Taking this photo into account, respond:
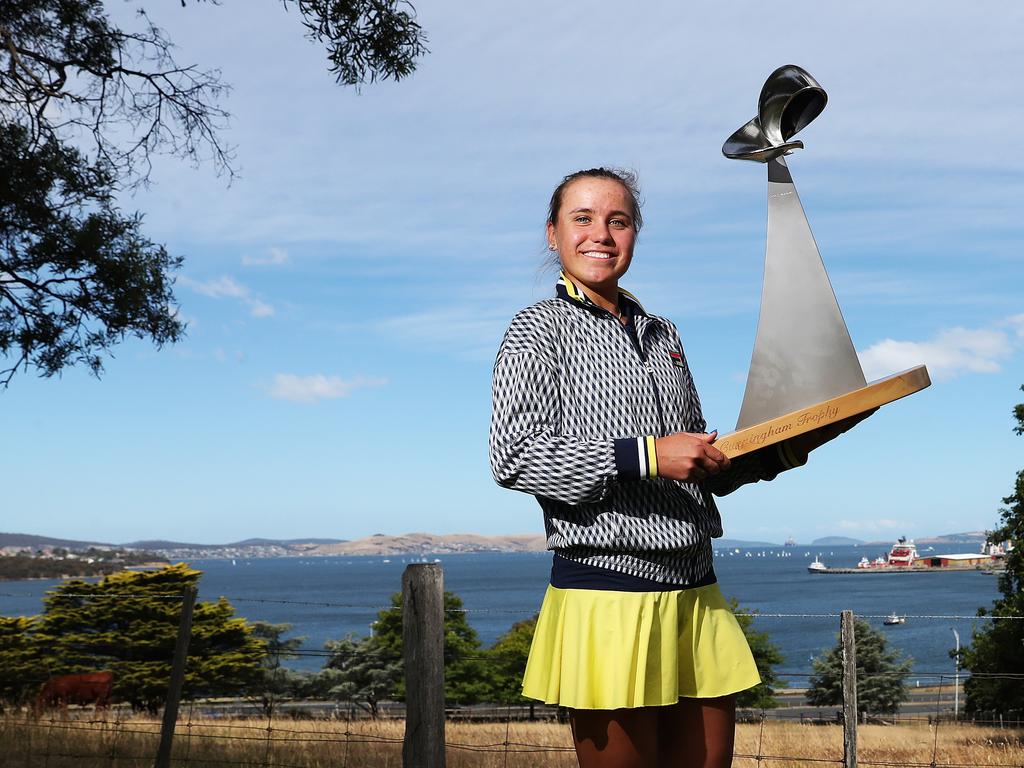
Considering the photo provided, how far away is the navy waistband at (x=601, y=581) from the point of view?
177 cm

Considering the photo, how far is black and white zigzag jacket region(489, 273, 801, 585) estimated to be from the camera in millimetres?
1716

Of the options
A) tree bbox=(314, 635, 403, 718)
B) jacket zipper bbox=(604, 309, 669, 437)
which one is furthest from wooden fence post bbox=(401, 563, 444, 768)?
tree bbox=(314, 635, 403, 718)

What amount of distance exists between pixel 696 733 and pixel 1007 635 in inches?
739

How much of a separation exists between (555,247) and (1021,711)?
1970 centimetres

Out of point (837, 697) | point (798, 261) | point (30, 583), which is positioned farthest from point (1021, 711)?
point (30, 583)

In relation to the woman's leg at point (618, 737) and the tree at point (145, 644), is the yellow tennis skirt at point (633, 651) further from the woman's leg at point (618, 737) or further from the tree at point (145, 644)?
the tree at point (145, 644)

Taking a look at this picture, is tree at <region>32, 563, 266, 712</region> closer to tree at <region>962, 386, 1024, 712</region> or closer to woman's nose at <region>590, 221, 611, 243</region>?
tree at <region>962, 386, 1024, 712</region>

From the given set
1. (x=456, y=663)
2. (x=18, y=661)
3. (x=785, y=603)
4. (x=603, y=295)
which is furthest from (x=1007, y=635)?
(x=785, y=603)

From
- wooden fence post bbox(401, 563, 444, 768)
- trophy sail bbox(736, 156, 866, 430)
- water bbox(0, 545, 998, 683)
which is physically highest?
trophy sail bbox(736, 156, 866, 430)

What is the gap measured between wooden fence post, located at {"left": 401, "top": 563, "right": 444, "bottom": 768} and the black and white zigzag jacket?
126cm

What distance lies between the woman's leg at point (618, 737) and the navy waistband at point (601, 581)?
205 millimetres

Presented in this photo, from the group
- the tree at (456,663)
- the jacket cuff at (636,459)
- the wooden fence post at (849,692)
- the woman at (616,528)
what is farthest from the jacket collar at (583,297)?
the tree at (456,663)

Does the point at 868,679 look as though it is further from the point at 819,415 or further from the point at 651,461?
the point at 651,461

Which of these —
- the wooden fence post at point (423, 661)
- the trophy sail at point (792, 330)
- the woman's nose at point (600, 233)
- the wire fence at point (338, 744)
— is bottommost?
the wire fence at point (338, 744)
